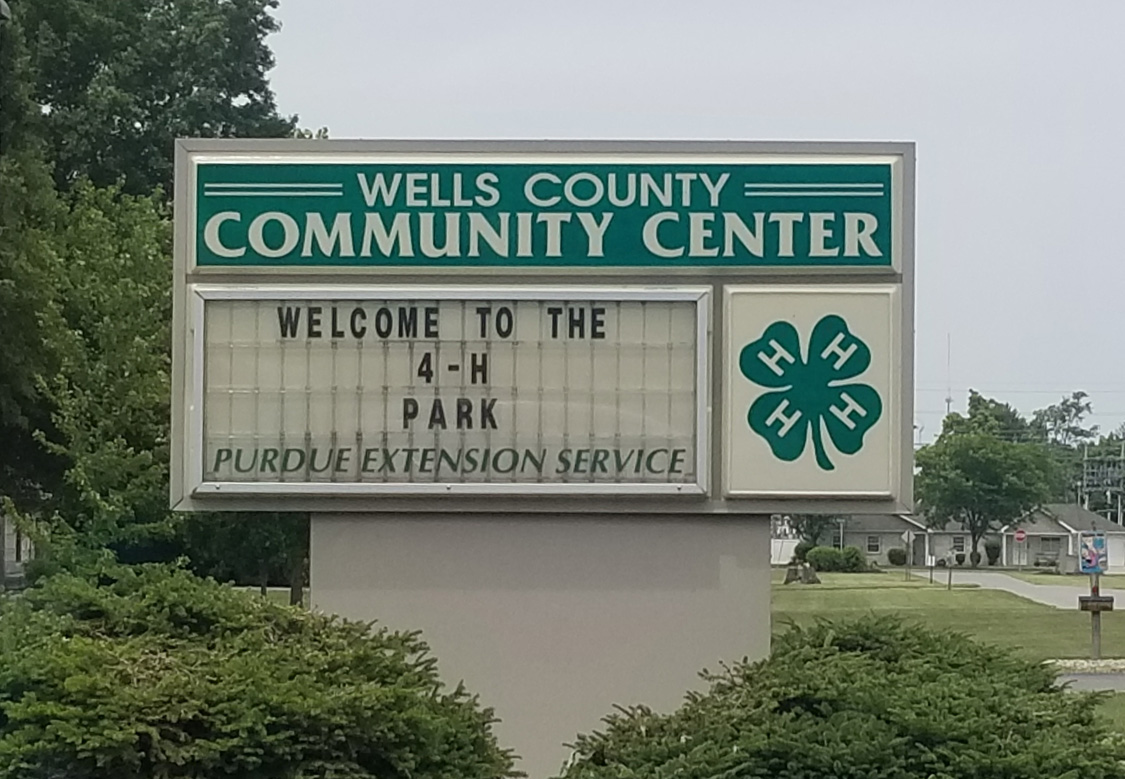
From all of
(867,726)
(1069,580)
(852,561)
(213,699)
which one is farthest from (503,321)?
(1069,580)

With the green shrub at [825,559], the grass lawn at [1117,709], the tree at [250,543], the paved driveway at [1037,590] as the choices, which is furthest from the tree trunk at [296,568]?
the green shrub at [825,559]

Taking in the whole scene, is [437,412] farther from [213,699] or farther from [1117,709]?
[1117,709]

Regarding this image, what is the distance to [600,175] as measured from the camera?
879 centimetres

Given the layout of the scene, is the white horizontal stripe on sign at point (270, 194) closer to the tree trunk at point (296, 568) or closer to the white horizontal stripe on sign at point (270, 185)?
the white horizontal stripe on sign at point (270, 185)

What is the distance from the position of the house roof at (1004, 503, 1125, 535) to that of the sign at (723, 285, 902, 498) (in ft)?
227

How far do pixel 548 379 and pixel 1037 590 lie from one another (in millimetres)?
43980

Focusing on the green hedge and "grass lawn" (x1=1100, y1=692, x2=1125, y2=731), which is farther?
the green hedge

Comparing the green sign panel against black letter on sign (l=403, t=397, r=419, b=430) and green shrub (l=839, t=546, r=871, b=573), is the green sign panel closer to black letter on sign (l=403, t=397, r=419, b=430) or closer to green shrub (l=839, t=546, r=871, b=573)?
black letter on sign (l=403, t=397, r=419, b=430)

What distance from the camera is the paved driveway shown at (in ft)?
138

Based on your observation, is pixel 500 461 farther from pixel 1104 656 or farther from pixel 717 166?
pixel 1104 656

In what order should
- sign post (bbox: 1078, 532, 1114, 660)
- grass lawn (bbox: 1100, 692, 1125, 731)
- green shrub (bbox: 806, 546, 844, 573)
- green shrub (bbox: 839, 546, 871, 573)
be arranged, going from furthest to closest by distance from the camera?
green shrub (bbox: 839, 546, 871, 573)
green shrub (bbox: 806, 546, 844, 573)
sign post (bbox: 1078, 532, 1114, 660)
grass lawn (bbox: 1100, 692, 1125, 731)

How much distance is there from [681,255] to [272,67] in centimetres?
3437

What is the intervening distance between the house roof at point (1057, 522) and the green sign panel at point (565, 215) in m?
69.2

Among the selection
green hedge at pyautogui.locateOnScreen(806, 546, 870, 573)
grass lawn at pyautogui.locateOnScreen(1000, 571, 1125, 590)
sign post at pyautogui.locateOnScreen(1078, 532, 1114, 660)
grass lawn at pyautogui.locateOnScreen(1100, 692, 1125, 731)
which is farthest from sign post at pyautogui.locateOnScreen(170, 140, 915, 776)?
green hedge at pyautogui.locateOnScreen(806, 546, 870, 573)
